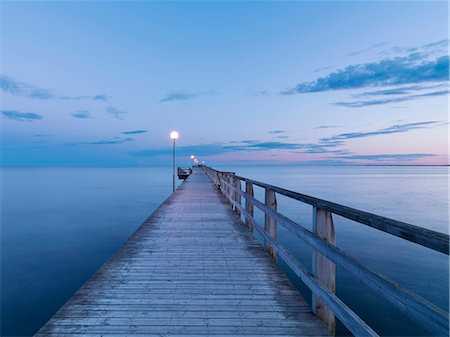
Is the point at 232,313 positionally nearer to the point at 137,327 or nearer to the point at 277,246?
the point at 137,327

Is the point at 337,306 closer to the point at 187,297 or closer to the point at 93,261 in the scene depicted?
the point at 187,297

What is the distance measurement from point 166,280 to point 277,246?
151 cm

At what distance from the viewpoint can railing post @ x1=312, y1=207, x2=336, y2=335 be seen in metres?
2.67

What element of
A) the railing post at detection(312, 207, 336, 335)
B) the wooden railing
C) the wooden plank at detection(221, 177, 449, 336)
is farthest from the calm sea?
the wooden plank at detection(221, 177, 449, 336)

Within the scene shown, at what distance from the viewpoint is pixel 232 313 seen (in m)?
2.94

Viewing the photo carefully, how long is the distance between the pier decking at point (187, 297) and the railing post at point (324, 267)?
9cm

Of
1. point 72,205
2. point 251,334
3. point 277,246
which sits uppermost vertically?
point 277,246

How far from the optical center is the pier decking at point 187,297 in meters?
2.68

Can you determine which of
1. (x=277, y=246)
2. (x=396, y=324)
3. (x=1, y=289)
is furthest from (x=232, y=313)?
(x=1, y=289)

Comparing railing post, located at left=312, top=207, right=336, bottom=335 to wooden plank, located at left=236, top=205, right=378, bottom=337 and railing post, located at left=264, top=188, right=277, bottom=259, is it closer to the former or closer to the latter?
wooden plank, located at left=236, top=205, right=378, bottom=337

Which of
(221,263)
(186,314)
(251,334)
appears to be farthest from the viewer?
(221,263)

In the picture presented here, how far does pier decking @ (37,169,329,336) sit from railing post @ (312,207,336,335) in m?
0.09

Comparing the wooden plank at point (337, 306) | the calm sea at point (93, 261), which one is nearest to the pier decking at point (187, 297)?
the wooden plank at point (337, 306)

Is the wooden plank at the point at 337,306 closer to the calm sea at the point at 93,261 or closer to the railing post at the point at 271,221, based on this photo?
the railing post at the point at 271,221
